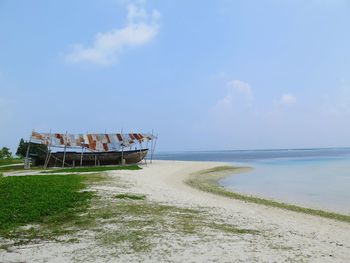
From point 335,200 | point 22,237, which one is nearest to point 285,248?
point 22,237

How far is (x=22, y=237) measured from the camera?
7762mm

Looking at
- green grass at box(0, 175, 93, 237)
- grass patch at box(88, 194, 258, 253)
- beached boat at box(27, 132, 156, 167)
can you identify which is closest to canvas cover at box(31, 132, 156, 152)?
beached boat at box(27, 132, 156, 167)

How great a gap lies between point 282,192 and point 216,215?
372 inches

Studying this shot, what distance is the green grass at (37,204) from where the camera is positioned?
9.06m

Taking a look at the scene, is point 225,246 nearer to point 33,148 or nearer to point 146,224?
point 146,224

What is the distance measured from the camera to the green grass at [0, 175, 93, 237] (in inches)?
357

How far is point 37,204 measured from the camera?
34.6ft

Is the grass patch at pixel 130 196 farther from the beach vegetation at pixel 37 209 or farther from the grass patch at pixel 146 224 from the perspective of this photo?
the grass patch at pixel 146 224

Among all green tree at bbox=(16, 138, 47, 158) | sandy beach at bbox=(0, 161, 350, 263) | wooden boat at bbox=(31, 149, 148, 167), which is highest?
green tree at bbox=(16, 138, 47, 158)

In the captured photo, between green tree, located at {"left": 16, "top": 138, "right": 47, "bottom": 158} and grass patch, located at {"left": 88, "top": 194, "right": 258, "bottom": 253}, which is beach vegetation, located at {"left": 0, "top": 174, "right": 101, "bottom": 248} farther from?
green tree, located at {"left": 16, "top": 138, "right": 47, "bottom": 158}

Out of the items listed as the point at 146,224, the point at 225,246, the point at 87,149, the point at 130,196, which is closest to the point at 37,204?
the point at 130,196

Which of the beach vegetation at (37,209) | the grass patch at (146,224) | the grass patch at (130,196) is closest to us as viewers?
the grass patch at (146,224)

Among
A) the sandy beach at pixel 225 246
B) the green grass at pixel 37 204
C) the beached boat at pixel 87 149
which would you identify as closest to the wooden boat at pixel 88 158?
the beached boat at pixel 87 149

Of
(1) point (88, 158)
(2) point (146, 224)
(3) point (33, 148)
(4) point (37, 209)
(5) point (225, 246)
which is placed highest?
(3) point (33, 148)
